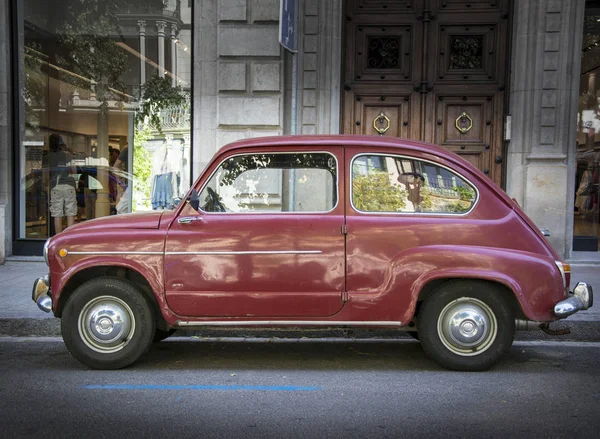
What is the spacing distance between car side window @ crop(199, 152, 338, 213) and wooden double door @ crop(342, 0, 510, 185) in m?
5.26

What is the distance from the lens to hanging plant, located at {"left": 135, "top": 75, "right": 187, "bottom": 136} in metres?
10.3

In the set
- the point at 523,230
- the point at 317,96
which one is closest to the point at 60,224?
the point at 317,96

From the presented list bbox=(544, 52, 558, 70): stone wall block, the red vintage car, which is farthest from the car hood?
bbox=(544, 52, 558, 70): stone wall block

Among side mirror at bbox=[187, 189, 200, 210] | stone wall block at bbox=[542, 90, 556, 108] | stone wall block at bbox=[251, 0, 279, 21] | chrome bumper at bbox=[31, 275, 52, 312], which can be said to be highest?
stone wall block at bbox=[251, 0, 279, 21]

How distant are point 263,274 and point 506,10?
750cm

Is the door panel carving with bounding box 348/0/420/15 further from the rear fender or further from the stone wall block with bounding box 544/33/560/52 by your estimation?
the rear fender

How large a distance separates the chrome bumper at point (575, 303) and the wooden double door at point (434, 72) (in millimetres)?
5320

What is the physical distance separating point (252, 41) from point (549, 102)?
16.4 ft

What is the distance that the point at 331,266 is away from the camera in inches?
181

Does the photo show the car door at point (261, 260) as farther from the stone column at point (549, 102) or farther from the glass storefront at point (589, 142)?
the glass storefront at point (589, 142)

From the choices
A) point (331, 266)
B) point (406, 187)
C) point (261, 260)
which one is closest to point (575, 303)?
point (406, 187)

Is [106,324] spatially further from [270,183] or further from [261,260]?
[270,183]

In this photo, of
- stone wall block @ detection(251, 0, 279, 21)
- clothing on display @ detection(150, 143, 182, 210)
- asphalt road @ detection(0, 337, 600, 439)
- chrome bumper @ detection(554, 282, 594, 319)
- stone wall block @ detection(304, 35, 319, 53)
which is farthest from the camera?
clothing on display @ detection(150, 143, 182, 210)

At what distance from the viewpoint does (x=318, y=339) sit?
5902mm
